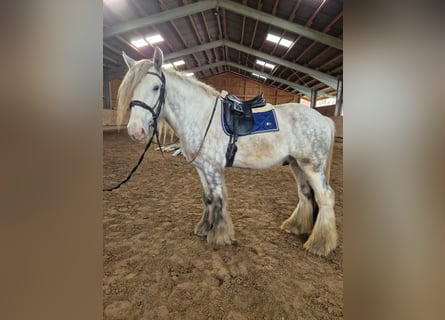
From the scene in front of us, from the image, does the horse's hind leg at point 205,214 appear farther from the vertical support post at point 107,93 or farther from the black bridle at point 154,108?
the vertical support post at point 107,93

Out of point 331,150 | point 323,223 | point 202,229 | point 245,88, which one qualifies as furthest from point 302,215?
point 245,88

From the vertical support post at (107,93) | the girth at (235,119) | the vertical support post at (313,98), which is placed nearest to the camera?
the vertical support post at (107,93)

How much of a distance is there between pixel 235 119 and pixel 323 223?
448 millimetres

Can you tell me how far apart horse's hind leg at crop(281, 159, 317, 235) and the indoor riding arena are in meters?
0.02

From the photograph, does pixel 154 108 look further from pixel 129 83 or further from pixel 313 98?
pixel 313 98

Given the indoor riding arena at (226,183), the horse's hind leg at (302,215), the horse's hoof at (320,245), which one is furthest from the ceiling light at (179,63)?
the horse's hoof at (320,245)

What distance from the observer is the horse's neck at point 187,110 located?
805mm

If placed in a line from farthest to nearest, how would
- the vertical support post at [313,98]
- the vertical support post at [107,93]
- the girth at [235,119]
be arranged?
the girth at [235,119], the vertical support post at [313,98], the vertical support post at [107,93]

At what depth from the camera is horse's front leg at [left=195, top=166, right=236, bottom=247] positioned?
733 millimetres

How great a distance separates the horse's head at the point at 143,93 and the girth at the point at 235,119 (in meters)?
0.24

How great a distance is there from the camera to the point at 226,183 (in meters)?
0.81
